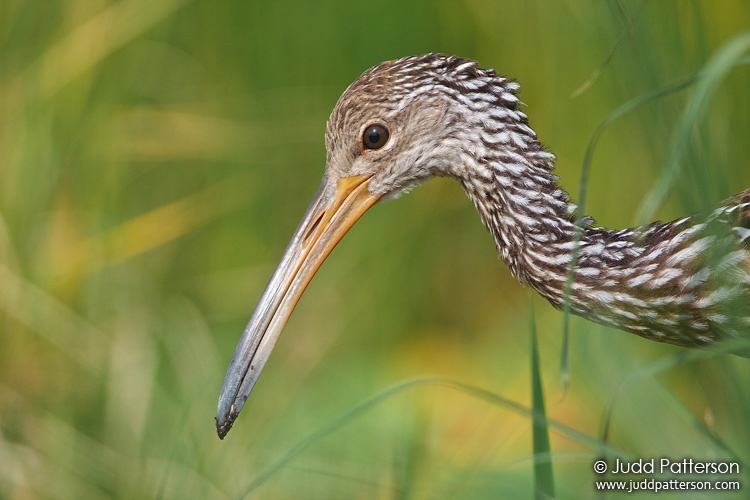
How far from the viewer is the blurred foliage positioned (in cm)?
459

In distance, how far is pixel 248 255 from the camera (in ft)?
20.9

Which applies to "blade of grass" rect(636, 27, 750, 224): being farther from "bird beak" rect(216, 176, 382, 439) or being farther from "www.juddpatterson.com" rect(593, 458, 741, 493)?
"bird beak" rect(216, 176, 382, 439)

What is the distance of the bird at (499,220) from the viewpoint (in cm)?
285

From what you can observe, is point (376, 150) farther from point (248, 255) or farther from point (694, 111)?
point (248, 255)

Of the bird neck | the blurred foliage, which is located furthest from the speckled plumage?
the blurred foliage

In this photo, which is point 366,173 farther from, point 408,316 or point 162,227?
point 408,316

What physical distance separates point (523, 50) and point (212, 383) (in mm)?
2667

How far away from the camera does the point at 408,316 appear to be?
6500mm

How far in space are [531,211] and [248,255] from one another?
3387 millimetres

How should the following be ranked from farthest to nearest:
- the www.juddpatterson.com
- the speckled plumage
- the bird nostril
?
the bird nostril < the speckled plumage < the www.juddpatterson.com

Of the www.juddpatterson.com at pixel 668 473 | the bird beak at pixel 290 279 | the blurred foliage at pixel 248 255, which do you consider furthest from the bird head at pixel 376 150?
the www.juddpatterson.com at pixel 668 473

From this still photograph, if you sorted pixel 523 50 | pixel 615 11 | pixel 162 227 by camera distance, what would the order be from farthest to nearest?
pixel 523 50, pixel 162 227, pixel 615 11

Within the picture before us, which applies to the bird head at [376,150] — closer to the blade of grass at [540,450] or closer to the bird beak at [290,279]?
the bird beak at [290,279]

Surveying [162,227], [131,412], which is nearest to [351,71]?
[162,227]
